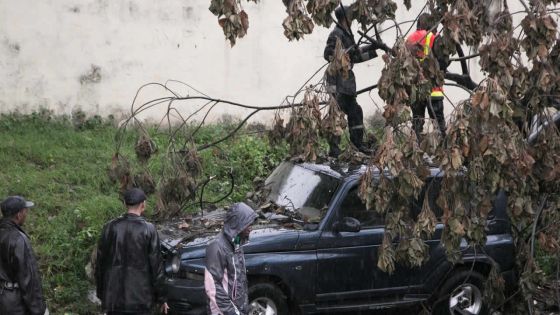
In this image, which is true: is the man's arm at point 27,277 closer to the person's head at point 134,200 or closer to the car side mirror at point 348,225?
the person's head at point 134,200

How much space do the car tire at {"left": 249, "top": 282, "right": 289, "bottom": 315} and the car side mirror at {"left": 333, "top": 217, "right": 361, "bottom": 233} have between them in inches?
33.3

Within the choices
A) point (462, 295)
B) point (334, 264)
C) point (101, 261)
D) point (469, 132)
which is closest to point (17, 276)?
point (101, 261)

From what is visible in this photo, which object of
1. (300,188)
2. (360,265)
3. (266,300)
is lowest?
(266,300)

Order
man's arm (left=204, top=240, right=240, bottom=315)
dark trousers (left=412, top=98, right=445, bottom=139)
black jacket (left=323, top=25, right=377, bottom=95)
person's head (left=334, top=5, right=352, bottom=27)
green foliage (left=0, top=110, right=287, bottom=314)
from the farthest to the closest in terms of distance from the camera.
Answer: green foliage (left=0, top=110, right=287, bottom=314) < black jacket (left=323, top=25, right=377, bottom=95) < person's head (left=334, top=5, right=352, bottom=27) < dark trousers (left=412, top=98, right=445, bottom=139) < man's arm (left=204, top=240, right=240, bottom=315)

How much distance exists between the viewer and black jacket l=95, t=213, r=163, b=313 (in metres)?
6.41

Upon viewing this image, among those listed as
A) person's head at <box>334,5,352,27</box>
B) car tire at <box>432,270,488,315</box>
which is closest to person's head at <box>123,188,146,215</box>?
person's head at <box>334,5,352,27</box>

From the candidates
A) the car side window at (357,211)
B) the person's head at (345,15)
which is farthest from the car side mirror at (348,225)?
the person's head at (345,15)

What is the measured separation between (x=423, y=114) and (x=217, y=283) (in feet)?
13.9

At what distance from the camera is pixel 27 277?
243 inches

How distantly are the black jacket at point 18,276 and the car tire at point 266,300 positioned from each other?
2.13 meters

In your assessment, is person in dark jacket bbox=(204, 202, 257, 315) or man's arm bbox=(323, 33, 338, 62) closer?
person in dark jacket bbox=(204, 202, 257, 315)

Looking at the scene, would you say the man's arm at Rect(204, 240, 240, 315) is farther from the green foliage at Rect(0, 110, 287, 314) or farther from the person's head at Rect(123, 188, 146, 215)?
the green foliage at Rect(0, 110, 287, 314)

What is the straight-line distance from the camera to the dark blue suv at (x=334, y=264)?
764 centimetres

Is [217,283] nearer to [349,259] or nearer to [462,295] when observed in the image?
[349,259]
